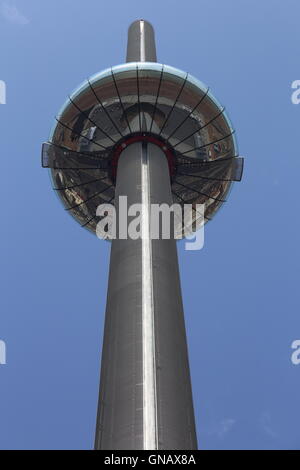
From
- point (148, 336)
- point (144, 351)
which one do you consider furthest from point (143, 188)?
point (144, 351)

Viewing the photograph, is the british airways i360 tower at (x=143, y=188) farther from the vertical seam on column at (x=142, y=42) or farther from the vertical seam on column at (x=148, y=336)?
the vertical seam on column at (x=142, y=42)

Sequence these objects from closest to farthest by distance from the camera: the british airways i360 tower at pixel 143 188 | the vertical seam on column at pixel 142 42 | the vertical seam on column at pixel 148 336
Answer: the vertical seam on column at pixel 148 336 → the british airways i360 tower at pixel 143 188 → the vertical seam on column at pixel 142 42

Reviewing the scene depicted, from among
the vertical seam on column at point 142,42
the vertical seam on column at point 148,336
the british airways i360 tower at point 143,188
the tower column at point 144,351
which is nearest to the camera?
the vertical seam on column at point 148,336

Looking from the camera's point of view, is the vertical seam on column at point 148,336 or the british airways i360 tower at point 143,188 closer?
the vertical seam on column at point 148,336

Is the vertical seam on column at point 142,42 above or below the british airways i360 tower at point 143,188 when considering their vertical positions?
above

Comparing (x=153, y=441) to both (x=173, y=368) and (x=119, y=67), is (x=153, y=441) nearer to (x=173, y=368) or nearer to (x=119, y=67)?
(x=173, y=368)

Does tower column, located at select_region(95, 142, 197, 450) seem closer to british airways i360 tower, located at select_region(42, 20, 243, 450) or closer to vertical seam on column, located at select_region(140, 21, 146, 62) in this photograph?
british airways i360 tower, located at select_region(42, 20, 243, 450)

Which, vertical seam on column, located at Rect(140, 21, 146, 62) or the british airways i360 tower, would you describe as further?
vertical seam on column, located at Rect(140, 21, 146, 62)

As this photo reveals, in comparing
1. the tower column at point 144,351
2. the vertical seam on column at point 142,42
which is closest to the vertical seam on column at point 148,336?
the tower column at point 144,351

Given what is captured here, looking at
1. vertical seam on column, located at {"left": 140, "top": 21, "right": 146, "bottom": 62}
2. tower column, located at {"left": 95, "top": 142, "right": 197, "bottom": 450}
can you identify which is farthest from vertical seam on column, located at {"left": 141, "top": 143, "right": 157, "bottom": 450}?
vertical seam on column, located at {"left": 140, "top": 21, "right": 146, "bottom": 62}
